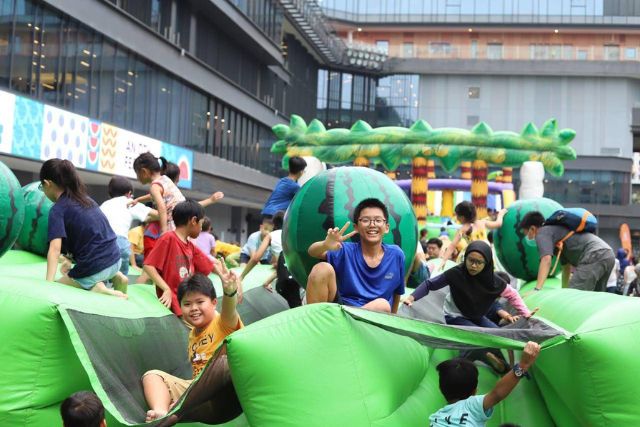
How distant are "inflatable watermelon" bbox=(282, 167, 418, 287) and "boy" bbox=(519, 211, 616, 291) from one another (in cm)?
248

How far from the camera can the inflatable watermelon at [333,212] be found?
20.7 ft

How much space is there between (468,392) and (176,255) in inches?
102

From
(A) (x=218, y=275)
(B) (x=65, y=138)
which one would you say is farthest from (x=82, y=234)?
(B) (x=65, y=138)

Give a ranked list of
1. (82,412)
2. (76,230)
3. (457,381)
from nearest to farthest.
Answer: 1. (82,412)
2. (457,381)
3. (76,230)

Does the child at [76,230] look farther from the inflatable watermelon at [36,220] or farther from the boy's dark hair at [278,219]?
the boy's dark hair at [278,219]

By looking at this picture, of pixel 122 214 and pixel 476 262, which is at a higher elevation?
pixel 122 214

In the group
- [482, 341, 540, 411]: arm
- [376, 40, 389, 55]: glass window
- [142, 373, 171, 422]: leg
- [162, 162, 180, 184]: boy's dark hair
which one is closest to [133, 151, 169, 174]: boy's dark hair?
[162, 162, 180, 184]: boy's dark hair

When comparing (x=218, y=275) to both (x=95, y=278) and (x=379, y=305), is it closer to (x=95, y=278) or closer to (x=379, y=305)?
(x=95, y=278)

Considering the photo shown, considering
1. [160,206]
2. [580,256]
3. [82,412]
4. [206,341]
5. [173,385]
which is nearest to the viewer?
[82,412]

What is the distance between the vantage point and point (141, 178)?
25.1 ft

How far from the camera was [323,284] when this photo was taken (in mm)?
4957

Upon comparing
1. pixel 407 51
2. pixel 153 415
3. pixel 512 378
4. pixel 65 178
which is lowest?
pixel 153 415

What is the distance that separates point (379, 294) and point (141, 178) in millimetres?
3120

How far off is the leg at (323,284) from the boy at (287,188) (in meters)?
3.22
